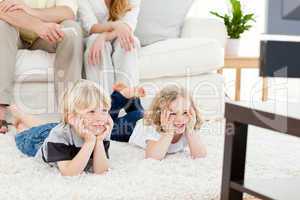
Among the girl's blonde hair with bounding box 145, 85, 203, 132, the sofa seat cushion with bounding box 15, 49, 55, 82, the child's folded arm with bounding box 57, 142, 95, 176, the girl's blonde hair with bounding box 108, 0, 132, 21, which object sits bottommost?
the child's folded arm with bounding box 57, 142, 95, 176

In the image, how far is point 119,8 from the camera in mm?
2912

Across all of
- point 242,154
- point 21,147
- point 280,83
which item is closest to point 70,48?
point 21,147

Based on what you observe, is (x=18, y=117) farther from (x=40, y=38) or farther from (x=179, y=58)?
(x=179, y=58)

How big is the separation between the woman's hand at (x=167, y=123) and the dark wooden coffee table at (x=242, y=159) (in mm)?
672

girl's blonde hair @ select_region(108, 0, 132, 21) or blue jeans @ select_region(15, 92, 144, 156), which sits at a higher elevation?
girl's blonde hair @ select_region(108, 0, 132, 21)

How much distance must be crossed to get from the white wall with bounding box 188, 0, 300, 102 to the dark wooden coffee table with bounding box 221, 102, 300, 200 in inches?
119

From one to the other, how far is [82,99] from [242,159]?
27.2 inches

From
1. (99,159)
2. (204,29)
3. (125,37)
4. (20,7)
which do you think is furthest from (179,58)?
(99,159)

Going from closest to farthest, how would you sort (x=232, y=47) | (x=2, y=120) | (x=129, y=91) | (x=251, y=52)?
(x=129, y=91)
(x=2, y=120)
(x=232, y=47)
(x=251, y=52)

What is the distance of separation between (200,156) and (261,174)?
0.99ft

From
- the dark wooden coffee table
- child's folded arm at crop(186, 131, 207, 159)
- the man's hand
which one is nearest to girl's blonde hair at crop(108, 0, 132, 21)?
the man's hand

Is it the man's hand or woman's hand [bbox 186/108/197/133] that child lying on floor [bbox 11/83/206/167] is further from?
the man's hand

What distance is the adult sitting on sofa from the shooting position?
2.51m

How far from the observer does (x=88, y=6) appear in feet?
9.49
